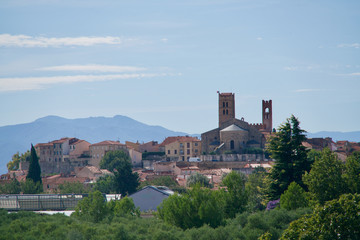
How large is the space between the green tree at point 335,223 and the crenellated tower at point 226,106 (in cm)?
10754

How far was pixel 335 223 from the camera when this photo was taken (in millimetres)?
20719

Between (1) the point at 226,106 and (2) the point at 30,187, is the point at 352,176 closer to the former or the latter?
(2) the point at 30,187

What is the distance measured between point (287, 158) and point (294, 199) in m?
7.74

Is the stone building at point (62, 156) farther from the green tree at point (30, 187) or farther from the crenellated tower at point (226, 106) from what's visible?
the green tree at point (30, 187)

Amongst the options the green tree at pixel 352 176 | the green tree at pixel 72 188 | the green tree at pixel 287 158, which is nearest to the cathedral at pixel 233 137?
the green tree at pixel 72 188

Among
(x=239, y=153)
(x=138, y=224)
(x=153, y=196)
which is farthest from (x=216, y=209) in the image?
(x=239, y=153)

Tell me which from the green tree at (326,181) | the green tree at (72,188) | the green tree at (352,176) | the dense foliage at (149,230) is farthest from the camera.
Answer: the green tree at (72,188)

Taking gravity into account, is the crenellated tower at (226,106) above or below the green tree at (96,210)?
above

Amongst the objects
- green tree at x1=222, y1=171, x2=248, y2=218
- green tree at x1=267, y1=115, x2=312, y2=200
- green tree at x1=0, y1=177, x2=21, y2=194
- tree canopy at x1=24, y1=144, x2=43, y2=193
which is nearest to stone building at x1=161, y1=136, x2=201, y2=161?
tree canopy at x1=24, y1=144, x2=43, y2=193

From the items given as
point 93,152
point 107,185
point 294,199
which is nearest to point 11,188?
point 107,185

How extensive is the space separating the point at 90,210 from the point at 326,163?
51.7ft

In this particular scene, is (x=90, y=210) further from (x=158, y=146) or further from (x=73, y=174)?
(x=158, y=146)

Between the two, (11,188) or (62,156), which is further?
(62,156)

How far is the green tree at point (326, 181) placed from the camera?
39.8 meters
